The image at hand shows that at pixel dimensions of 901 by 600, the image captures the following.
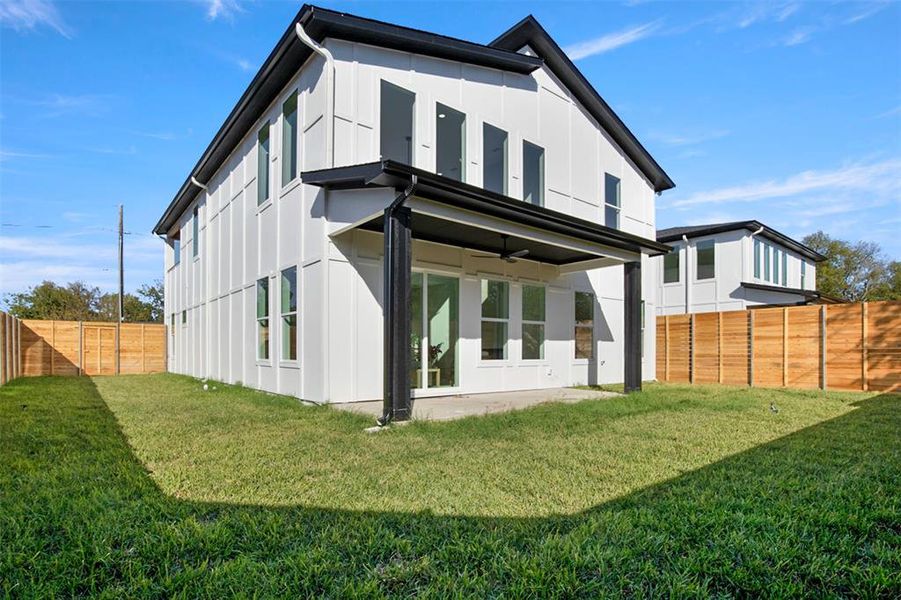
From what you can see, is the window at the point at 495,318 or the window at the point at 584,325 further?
the window at the point at 584,325

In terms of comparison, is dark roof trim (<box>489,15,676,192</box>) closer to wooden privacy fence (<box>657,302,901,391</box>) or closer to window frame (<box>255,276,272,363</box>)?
wooden privacy fence (<box>657,302,901,391</box>)

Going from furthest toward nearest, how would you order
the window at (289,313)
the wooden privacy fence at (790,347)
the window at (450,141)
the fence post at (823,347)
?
the fence post at (823,347) → the wooden privacy fence at (790,347) → the window at (450,141) → the window at (289,313)

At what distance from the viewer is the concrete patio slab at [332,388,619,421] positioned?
275 inches

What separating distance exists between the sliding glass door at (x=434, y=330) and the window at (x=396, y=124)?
2.24m

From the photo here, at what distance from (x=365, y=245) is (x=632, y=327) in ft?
19.0

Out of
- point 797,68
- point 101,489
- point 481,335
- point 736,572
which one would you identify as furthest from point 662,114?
point 101,489

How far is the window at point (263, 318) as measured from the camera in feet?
33.1

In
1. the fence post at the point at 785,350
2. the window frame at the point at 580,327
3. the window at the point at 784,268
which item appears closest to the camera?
the fence post at the point at 785,350

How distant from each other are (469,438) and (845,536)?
3.39 meters

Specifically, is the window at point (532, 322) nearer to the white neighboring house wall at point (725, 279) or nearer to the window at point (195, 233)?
the white neighboring house wall at point (725, 279)

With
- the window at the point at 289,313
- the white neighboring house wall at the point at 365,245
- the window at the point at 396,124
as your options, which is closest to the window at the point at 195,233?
the white neighboring house wall at the point at 365,245

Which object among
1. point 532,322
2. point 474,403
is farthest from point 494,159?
point 474,403

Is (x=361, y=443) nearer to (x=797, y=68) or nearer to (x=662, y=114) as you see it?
(x=797, y=68)

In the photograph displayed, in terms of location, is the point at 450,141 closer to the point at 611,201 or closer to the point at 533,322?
the point at 533,322
